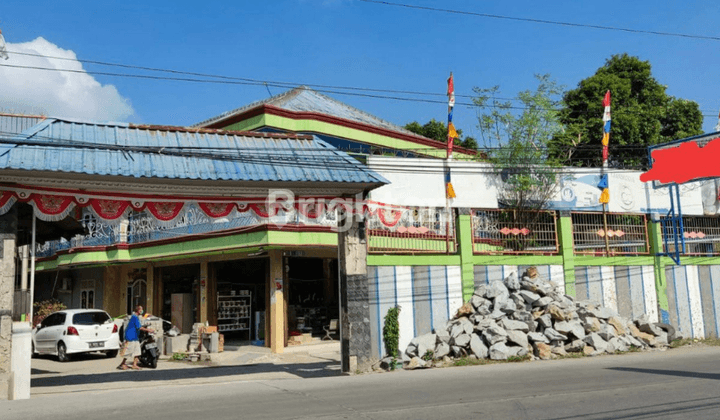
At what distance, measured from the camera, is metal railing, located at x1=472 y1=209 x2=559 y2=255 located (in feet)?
57.0

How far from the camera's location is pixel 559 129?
23.1 meters

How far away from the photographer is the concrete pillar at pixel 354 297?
1421 cm

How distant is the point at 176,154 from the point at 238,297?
1296cm

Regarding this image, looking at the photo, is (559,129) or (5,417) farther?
(559,129)

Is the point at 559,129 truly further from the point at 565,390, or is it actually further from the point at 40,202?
the point at 40,202

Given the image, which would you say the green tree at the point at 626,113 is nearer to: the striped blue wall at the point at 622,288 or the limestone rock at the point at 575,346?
the striped blue wall at the point at 622,288

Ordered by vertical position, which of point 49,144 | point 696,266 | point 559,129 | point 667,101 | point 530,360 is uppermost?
point 667,101

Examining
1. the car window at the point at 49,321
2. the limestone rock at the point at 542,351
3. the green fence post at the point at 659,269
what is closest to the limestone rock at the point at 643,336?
the green fence post at the point at 659,269

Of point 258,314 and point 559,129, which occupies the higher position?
point 559,129

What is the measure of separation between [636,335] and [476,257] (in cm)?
499

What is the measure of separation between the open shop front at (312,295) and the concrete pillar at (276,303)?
4.85 ft

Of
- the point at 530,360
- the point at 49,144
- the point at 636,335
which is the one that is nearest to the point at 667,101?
the point at 636,335

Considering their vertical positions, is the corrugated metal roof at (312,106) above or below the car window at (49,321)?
above

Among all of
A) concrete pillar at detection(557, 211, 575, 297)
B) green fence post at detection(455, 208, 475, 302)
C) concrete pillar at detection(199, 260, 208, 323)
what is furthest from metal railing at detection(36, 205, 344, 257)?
concrete pillar at detection(557, 211, 575, 297)
